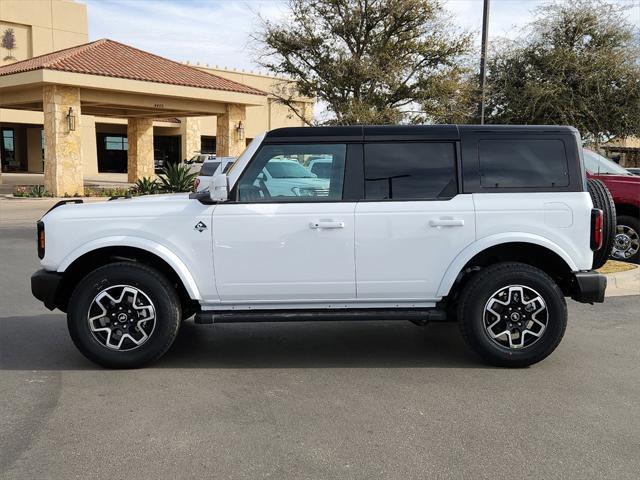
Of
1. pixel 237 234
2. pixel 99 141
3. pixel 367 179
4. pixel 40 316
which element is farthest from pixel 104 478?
pixel 99 141


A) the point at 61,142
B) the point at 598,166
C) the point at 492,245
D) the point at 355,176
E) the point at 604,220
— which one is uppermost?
the point at 61,142

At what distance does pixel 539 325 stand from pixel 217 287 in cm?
265

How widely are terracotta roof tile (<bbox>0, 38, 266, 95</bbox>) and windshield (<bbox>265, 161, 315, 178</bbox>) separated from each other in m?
19.8

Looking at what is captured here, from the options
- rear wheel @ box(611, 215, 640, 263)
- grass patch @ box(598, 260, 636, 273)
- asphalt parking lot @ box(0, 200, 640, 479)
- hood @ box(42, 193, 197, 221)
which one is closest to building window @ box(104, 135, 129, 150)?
rear wheel @ box(611, 215, 640, 263)

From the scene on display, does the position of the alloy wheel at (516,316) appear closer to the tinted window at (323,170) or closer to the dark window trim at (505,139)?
the dark window trim at (505,139)

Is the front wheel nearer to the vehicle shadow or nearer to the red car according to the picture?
the vehicle shadow

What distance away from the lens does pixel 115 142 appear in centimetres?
5147

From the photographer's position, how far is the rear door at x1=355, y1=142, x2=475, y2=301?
522 cm

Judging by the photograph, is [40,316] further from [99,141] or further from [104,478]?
[99,141]

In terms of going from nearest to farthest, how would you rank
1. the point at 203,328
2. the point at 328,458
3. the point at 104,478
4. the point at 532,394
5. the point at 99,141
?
the point at 104,478, the point at 328,458, the point at 532,394, the point at 203,328, the point at 99,141

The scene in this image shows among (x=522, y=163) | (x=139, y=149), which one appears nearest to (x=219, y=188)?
(x=522, y=163)

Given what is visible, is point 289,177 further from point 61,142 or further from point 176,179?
point 61,142

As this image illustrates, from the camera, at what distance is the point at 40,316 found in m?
7.13

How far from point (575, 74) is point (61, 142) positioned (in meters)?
17.7
